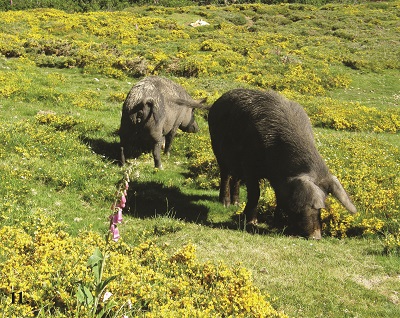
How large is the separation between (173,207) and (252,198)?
2040 millimetres

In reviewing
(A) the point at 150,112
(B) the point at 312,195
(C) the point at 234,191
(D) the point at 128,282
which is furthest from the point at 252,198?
(D) the point at 128,282

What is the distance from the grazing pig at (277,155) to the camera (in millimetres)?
7250

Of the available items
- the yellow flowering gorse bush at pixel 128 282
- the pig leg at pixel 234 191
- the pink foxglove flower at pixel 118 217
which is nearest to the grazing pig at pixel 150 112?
the pig leg at pixel 234 191

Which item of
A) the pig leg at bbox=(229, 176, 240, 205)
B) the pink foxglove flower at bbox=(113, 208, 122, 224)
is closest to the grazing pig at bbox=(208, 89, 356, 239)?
the pig leg at bbox=(229, 176, 240, 205)

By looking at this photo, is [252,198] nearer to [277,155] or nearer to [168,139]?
[277,155]

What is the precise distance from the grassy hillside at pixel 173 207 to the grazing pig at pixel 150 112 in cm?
84

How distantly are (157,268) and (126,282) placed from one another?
39.6 inches

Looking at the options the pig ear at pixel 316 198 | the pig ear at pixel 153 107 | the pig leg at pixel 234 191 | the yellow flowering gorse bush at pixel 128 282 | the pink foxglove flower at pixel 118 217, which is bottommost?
the pig leg at pixel 234 191

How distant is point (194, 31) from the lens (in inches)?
1583

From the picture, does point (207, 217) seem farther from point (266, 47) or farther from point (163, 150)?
point (266, 47)

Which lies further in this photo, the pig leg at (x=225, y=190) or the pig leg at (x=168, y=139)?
the pig leg at (x=168, y=139)

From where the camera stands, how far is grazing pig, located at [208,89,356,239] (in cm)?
725

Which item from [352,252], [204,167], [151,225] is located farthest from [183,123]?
[352,252]

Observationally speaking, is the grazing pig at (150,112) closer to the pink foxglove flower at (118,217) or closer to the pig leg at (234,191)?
the pig leg at (234,191)
